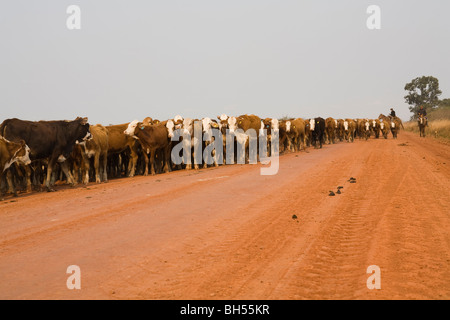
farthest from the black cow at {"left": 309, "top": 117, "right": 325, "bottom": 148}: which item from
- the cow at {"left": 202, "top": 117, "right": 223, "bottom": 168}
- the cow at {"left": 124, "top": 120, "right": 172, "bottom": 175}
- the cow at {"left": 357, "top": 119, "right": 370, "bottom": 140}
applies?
the cow at {"left": 124, "top": 120, "right": 172, "bottom": 175}

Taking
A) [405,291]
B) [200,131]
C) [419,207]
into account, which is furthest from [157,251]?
[200,131]

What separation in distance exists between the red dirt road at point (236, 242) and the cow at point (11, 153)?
2.22m

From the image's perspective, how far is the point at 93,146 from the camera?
19.7m

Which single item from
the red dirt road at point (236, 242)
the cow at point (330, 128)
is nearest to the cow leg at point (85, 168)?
the red dirt road at point (236, 242)

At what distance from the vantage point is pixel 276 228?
8633 mm

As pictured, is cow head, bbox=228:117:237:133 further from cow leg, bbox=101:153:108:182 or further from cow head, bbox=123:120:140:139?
cow leg, bbox=101:153:108:182

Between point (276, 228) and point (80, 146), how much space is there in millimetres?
13041

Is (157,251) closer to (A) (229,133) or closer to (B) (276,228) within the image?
(B) (276,228)

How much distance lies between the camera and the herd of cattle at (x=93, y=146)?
54.6ft

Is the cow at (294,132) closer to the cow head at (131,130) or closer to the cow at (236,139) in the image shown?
the cow at (236,139)

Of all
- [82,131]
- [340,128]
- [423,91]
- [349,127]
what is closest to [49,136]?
[82,131]

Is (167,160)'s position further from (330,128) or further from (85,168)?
(330,128)

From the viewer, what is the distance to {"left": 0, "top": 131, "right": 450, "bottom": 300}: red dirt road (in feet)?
18.8

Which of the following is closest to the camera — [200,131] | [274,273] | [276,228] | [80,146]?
[274,273]
